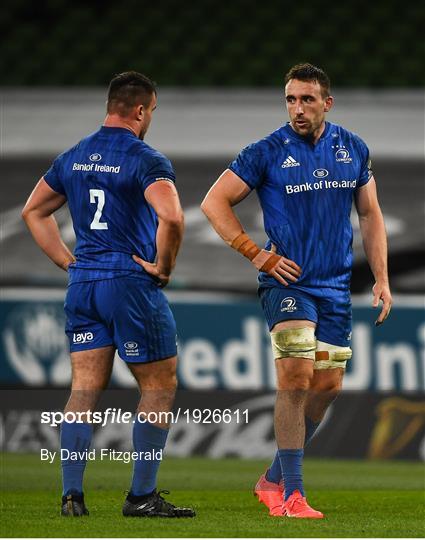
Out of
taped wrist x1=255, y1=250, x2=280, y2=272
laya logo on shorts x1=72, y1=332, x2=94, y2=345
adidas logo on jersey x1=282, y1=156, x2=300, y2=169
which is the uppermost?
adidas logo on jersey x1=282, y1=156, x2=300, y2=169

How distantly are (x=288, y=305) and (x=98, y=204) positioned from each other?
932 mm

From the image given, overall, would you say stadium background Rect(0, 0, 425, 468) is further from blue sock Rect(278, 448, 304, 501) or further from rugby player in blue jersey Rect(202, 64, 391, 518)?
blue sock Rect(278, 448, 304, 501)

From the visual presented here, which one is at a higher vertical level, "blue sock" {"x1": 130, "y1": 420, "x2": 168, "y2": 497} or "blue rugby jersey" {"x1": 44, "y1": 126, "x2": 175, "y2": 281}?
"blue rugby jersey" {"x1": 44, "y1": 126, "x2": 175, "y2": 281}

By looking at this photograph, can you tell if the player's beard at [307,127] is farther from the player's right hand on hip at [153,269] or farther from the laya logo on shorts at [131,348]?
the laya logo on shorts at [131,348]

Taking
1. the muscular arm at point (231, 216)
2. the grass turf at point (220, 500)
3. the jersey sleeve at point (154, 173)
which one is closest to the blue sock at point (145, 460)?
the grass turf at point (220, 500)

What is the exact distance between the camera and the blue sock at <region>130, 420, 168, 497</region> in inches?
190

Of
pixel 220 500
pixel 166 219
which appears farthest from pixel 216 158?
pixel 166 219

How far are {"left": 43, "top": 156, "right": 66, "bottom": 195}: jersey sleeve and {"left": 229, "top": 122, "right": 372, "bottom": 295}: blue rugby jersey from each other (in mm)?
767

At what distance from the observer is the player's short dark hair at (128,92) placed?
16.3 feet

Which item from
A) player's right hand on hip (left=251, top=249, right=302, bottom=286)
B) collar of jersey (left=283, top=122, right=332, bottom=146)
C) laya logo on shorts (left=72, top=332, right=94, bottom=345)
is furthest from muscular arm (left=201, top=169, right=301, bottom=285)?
laya logo on shorts (left=72, top=332, right=94, bottom=345)

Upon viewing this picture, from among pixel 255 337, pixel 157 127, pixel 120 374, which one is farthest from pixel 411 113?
pixel 120 374

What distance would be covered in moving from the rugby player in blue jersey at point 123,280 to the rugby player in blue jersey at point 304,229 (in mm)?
471

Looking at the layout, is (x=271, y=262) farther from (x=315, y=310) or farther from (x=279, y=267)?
(x=315, y=310)

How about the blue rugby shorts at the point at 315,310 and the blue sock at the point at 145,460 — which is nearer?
the blue sock at the point at 145,460
